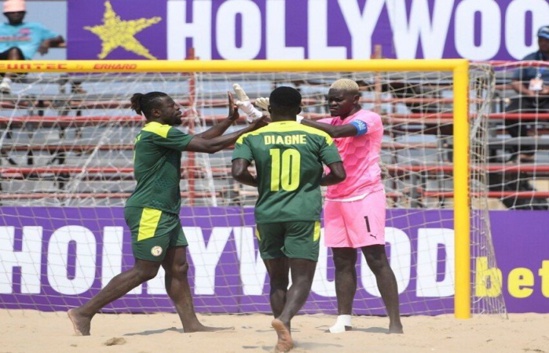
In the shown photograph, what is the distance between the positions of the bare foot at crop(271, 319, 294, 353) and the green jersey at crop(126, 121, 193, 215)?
1480 millimetres

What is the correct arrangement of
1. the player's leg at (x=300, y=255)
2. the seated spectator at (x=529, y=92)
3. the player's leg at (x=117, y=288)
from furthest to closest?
the seated spectator at (x=529, y=92), the player's leg at (x=117, y=288), the player's leg at (x=300, y=255)

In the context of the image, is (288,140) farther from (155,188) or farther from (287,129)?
(155,188)

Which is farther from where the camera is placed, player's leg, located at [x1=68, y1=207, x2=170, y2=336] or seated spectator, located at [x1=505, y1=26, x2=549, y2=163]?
seated spectator, located at [x1=505, y1=26, x2=549, y2=163]

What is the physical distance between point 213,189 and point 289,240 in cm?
375

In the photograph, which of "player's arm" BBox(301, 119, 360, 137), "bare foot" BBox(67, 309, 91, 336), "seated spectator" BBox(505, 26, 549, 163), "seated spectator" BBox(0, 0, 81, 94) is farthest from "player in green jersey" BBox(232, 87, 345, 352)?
"seated spectator" BBox(0, 0, 81, 94)

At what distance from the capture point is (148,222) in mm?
7805

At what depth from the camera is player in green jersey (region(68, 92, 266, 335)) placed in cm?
775

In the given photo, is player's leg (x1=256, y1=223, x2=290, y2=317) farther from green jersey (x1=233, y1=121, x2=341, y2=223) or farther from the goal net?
the goal net

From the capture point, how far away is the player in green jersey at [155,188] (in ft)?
25.4

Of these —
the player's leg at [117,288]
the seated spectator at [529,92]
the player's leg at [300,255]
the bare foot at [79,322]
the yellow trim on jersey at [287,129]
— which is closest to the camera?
the player's leg at [300,255]

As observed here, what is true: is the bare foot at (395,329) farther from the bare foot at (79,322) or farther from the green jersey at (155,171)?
the bare foot at (79,322)

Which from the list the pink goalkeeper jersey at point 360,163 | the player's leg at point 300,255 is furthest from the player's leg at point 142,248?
the pink goalkeeper jersey at point 360,163

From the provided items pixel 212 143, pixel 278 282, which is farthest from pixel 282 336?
pixel 212 143

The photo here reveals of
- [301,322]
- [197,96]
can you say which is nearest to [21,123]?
[197,96]
